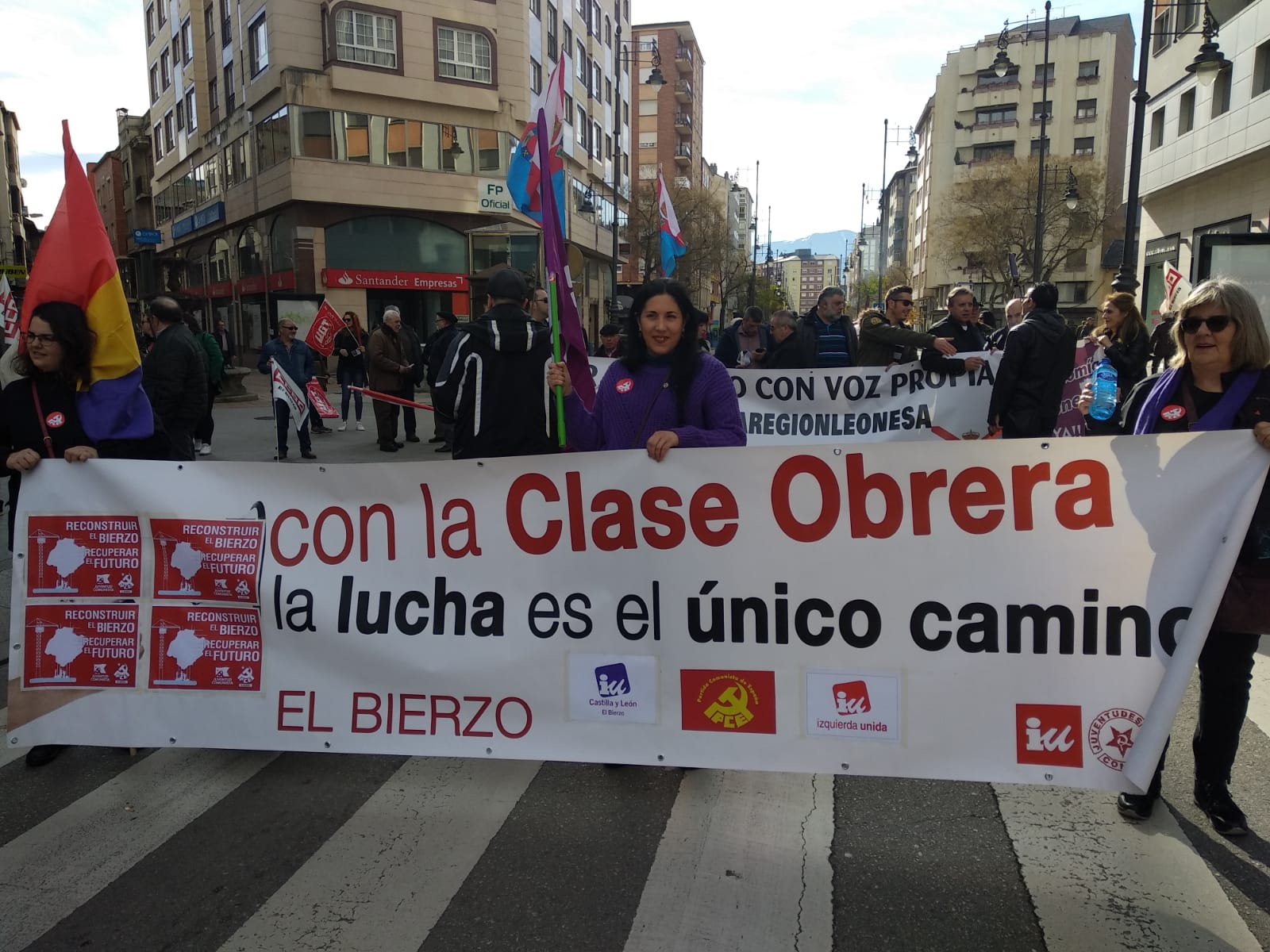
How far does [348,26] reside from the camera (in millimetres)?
33844

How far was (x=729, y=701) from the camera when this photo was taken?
10.3 feet

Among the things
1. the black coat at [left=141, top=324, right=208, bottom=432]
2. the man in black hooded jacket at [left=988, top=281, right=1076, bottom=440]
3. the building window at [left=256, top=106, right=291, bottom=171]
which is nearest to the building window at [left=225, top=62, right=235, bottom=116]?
the building window at [left=256, top=106, right=291, bottom=171]

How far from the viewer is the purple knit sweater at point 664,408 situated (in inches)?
146

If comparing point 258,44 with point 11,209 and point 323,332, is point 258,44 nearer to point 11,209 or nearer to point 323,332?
point 323,332

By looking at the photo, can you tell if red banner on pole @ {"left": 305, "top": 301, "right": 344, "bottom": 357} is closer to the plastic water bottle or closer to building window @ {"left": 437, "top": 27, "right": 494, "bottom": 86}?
the plastic water bottle

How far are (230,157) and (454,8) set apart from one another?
1316 centimetres

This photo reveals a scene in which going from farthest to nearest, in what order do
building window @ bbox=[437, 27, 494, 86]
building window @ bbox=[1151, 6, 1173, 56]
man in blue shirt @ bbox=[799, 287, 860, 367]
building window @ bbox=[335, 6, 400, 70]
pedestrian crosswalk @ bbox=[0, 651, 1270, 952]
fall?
building window @ bbox=[437, 27, 494, 86]
building window @ bbox=[335, 6, 400, 70]
building window @ bbox=[1151, 6, 1173, 56]
man in blue shirt @ bbox=[799, 287, 860, 367]
pedestrian crosswalk @ bbox=[0, 651, 1270, 952]

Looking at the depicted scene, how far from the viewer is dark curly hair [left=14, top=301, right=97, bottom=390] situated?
3783mm

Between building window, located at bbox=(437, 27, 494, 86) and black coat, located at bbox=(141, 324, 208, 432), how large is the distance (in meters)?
33.2

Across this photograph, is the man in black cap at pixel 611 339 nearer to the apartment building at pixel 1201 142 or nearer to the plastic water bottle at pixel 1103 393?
the plastic water bottle at pixel 1103 393

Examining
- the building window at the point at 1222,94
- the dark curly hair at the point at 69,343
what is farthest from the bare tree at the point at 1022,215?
the dark curly hair at the point at 69,343

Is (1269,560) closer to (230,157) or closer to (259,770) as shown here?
(259,770)

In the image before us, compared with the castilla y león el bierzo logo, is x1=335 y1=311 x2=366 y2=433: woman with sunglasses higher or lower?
higher

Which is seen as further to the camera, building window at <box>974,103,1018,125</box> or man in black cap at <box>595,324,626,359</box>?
building window at <box>974,103,1018,125</box>
